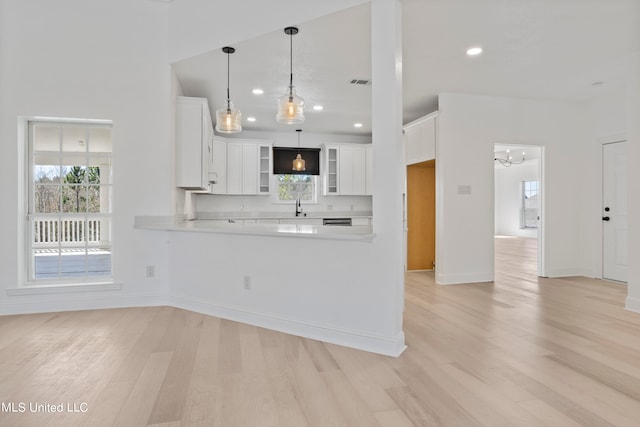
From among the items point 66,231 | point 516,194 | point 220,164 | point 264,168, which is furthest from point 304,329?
point 516,194

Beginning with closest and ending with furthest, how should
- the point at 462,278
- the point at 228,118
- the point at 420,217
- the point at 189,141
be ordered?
1. the point at 228,118
2. the point at 189,141
3. the point at 462,278
4. the point at 420,217

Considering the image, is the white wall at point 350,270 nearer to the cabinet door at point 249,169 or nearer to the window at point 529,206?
the cabinet door at point 249,169

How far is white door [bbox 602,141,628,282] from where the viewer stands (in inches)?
207

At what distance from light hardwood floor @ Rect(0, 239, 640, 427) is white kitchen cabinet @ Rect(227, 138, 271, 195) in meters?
3.78

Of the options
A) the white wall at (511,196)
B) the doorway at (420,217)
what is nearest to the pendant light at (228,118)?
the doorway at (420,217)

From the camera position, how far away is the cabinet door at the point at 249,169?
7180 millimetres

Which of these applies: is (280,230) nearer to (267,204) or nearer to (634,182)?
(634,182)

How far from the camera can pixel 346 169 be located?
25.0 feet

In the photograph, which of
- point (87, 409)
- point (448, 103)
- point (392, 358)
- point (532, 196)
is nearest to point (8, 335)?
point (87, 409)

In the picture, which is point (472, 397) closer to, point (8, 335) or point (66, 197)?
→ point (8, 335)

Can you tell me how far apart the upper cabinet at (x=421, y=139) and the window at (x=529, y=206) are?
9146 mm

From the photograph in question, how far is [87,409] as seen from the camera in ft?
6.32

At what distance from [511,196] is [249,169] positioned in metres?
10.8

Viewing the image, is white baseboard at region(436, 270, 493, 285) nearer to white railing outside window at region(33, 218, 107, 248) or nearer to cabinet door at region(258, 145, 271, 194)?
cabinet door at region(258, 145, 271, 194)
